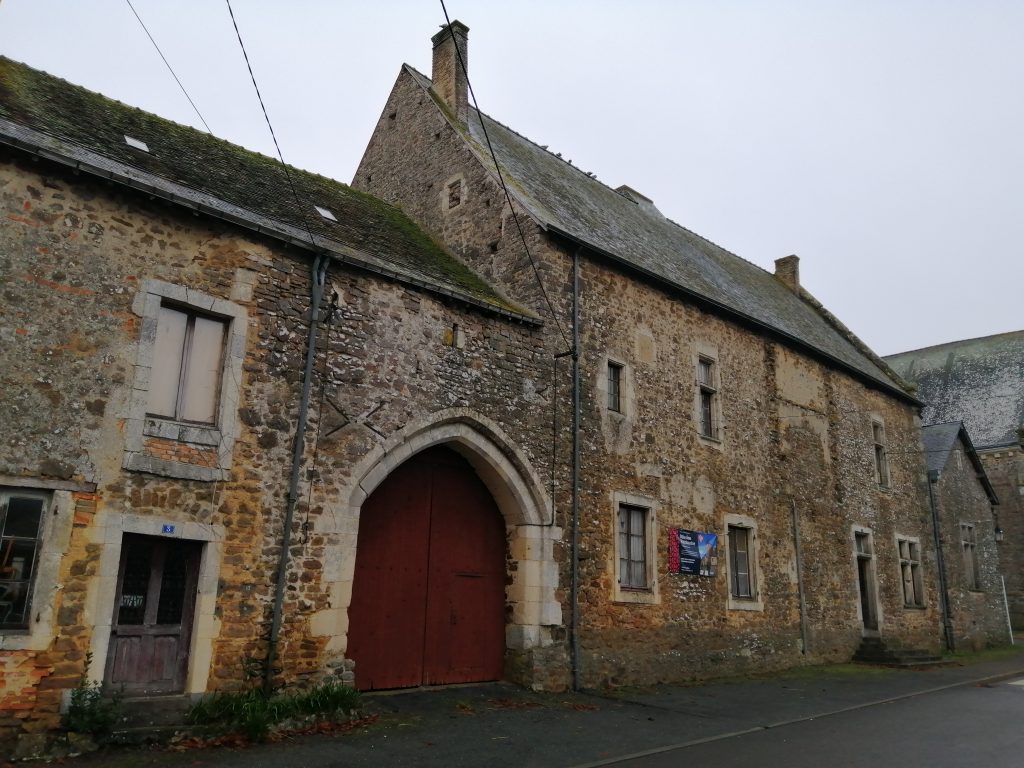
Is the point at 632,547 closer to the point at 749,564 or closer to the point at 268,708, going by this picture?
the point at 749,564

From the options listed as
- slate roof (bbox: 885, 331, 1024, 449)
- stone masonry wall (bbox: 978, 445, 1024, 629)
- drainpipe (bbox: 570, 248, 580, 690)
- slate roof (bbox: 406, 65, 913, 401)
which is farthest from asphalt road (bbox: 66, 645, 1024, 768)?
slate roof (bbox: 885, 331, 1024, 449)

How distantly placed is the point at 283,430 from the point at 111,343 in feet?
6.38

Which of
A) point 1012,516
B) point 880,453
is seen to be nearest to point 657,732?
point 880,453

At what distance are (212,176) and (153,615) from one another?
5.51 meters

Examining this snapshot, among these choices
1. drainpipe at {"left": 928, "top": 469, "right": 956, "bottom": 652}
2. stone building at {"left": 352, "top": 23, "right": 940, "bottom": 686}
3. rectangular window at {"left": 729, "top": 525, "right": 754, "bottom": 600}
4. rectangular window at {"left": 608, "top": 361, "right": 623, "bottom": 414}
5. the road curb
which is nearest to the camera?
the road curb

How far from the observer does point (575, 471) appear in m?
11.7

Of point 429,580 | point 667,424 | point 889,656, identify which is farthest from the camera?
point 889,656

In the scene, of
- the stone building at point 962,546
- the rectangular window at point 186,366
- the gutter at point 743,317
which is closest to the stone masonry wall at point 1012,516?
the stone building at point 962,546

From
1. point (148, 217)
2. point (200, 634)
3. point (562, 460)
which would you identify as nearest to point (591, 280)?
point (562, 460)

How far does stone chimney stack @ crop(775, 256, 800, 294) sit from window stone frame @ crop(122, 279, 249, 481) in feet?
63.7

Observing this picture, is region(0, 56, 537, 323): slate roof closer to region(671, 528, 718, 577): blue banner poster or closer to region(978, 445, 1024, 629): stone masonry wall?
region(671, 528, 718, 577): blue banner poster

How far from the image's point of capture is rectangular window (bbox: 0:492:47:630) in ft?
22.3

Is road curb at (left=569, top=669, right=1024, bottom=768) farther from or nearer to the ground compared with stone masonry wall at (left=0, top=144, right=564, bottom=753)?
nearer to the ground

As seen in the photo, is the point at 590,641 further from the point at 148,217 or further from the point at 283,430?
the point at 148,217
